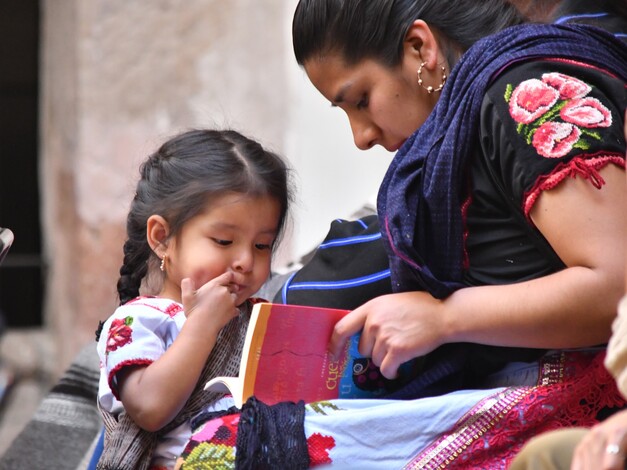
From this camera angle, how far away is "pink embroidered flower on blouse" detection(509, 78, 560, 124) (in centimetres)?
199

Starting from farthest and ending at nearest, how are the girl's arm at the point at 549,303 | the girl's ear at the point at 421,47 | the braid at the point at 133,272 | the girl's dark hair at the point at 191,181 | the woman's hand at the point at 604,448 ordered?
the braid at the point at 133,272 < the girl's dark hair at the point at 191,181 < the girl's ear at the point at 421,47 < the girl's arm at the point at 549,303 < the woman's hand at the point at 604,448

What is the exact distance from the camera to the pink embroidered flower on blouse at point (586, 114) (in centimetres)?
196

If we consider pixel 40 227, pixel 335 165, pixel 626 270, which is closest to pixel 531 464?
pixel 626 270

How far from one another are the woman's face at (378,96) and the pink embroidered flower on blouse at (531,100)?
382mm

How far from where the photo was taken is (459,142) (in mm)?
2086

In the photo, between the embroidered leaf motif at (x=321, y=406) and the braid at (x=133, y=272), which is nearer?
the embroidered leaf motif at (x=321, y=406)

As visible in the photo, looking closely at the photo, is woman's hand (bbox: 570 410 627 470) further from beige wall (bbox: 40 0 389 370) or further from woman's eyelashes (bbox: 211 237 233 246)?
beige wall (bbox: 40 0 389 370)

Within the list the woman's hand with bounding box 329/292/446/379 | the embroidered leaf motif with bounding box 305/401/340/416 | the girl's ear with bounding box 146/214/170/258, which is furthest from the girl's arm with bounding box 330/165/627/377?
the girl's ear with bounding box 146/214/170/258

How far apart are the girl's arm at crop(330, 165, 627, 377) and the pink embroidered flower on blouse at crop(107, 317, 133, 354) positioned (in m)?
0.42

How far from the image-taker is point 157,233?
251 cm

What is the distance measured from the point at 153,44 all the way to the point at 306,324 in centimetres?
310

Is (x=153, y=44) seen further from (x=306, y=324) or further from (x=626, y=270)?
(x=626, y=270)

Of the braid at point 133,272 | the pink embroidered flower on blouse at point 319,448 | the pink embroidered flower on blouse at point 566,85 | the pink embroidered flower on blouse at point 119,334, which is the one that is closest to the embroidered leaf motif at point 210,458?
the pink embroidered flower on blouse at point 319,448

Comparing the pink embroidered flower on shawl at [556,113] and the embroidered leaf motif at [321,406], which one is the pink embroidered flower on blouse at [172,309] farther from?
the pink embroidered flower on shawl at [556,113]
